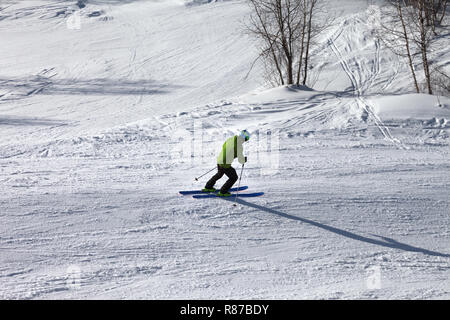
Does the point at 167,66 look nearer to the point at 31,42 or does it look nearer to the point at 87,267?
the point at 31,42

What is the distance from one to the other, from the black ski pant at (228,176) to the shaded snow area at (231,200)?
1.10ft

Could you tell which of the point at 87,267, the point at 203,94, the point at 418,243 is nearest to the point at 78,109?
the point at 203,94

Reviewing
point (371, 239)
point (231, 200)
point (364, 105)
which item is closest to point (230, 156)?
point (231, 200)

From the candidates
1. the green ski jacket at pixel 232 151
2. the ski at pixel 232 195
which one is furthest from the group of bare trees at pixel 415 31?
the green ski jacket at pixel 232 151

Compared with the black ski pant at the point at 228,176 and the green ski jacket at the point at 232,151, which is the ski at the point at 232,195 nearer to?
the black ski pant at the point at 228,176

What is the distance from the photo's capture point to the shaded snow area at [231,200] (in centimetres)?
707

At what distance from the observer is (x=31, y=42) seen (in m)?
28.5

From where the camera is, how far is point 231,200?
9211 millimetres

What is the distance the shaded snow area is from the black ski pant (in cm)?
33

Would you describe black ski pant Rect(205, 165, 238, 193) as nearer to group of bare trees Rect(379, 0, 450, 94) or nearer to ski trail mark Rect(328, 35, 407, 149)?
ski trail mark Rect(328, 35, 407, 149)

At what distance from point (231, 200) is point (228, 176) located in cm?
55

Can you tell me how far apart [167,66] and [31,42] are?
31.2 ft

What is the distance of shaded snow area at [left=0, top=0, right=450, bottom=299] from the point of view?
7066 millimetres

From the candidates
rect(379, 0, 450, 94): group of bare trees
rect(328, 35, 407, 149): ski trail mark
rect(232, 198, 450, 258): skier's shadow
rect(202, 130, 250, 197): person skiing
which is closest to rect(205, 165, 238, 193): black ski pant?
rect(202, 130, 250, 197): person skiing
